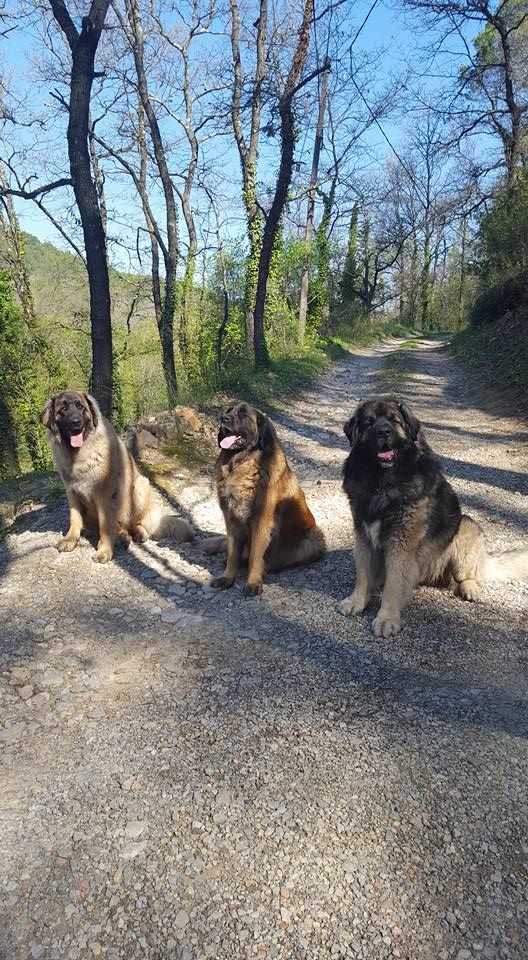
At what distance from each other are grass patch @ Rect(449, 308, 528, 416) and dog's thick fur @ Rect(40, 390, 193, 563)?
8.62 meters

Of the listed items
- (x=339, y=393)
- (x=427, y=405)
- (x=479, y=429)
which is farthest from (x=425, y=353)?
(x=479, y=429)

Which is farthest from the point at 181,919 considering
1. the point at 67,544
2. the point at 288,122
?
the point at 288,122

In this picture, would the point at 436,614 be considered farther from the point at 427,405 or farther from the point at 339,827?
the point at 427,405

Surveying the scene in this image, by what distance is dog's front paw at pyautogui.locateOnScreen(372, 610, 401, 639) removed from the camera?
4012mm

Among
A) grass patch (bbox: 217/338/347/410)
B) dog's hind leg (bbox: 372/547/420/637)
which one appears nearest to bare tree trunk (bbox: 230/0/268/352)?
grass patch (bbox: 217/338/347/410)

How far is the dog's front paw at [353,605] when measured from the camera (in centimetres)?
432

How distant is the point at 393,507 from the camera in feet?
13.3

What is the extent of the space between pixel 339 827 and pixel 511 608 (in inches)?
103

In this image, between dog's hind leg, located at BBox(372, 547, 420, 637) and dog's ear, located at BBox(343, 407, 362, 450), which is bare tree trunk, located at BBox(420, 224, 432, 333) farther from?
dog's hind leg, located at BBox(372, 547, 420, 637)

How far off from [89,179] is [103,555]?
281 inches

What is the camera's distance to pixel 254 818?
2.46 meters

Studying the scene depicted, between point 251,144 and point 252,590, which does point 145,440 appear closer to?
point 252,590

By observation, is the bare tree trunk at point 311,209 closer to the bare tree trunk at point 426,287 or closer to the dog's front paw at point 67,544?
the dog's front paw at point 67,544

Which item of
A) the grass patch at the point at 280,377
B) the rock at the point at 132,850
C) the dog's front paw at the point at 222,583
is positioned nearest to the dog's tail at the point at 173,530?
the dog's front paw at the point at 222,583
